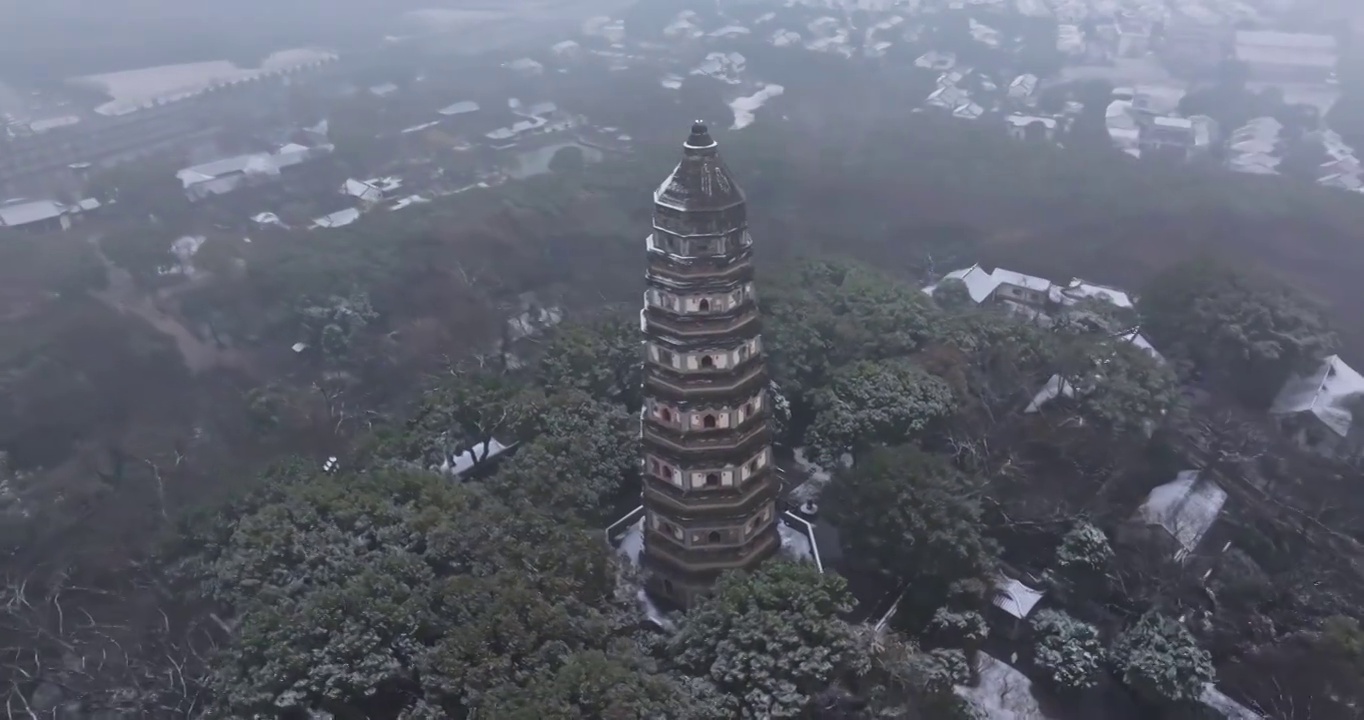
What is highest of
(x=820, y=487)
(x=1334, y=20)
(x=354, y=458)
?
(x=1334, y=20)

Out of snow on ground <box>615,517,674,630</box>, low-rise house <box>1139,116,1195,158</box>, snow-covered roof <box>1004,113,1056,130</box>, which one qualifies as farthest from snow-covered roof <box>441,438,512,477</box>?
snow-covered roof <box>1004,113,1056,130</box>

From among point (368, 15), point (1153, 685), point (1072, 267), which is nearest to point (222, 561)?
point (1153, 685)

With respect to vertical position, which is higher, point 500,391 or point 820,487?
point 500,391

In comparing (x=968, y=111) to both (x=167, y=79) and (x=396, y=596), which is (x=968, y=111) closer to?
(x=396, y=596)

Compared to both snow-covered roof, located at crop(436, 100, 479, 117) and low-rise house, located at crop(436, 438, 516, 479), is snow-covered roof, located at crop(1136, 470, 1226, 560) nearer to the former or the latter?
low-rise house, located at crop(436, 438, 516, 479)

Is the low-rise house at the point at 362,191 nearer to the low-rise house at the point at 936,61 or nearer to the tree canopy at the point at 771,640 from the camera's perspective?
the tree canopy at the point at 771,640

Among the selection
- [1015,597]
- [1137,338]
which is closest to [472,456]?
[1015,597]

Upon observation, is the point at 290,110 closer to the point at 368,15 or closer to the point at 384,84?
the point at 384,84

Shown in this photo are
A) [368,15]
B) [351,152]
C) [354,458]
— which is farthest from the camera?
[368,15]
